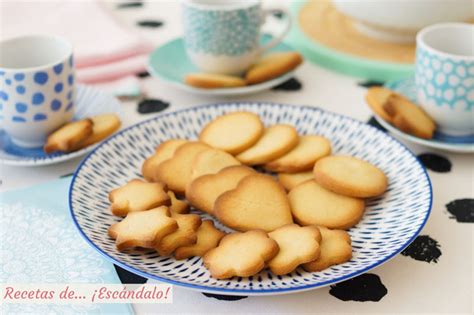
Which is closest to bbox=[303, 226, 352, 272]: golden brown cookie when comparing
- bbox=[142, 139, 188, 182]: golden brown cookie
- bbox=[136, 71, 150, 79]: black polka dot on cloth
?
bbox=[142, 139, 188, 182]: golden brown cookie

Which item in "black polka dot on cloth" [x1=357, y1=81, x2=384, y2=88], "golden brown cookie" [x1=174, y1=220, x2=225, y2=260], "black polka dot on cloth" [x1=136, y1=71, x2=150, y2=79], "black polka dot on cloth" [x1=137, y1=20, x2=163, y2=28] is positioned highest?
"black polka dot on cloth" [x1=357, y1=81, x2=384, y2=88]

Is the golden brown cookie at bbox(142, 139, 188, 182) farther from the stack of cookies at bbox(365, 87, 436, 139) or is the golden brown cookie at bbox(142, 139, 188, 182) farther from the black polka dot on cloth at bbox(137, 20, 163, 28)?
the black polka dot on cloth at bbox(137, 20, 163, 28)

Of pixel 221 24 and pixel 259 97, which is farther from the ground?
pixel 221 24

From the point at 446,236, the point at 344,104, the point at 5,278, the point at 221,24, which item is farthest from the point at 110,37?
the point at 446,236

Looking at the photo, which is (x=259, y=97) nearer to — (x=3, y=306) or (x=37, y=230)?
(x=37, y=230)

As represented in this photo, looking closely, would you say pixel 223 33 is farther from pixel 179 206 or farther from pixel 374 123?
pixel 179 206

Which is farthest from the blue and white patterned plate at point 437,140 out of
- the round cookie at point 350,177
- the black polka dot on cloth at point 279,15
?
the black polka dot on cloth at point 279,15
